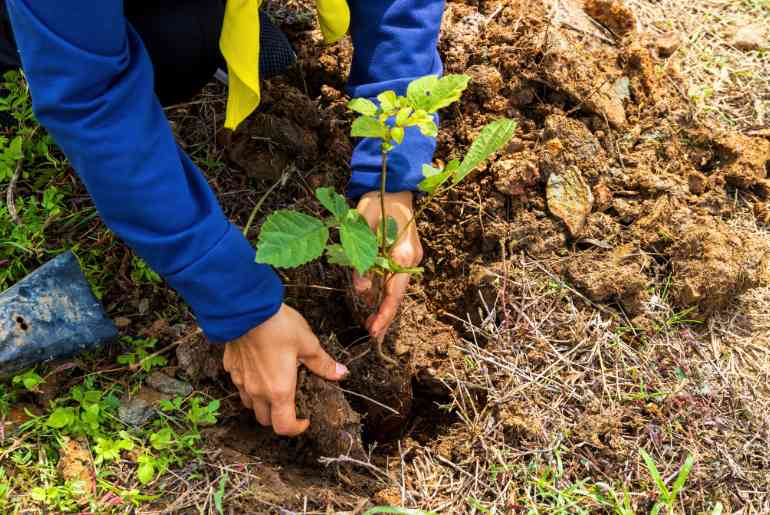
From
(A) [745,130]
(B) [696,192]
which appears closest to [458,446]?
(B) [696,192]

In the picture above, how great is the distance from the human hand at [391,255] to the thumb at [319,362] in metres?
0.13

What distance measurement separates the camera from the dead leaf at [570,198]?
204 centimetres

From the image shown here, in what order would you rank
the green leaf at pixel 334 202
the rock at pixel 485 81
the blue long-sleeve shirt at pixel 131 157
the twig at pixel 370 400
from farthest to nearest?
the rock at pixel 485 81 < the twig at pixel 370 400 < the green leaf at pixel 334 202 < the blue long-sleeve shirt at pixel 131 157

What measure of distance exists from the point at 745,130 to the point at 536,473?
141cm

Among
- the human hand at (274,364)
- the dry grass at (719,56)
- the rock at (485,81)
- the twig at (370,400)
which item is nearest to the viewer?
the human hand at (274,364)

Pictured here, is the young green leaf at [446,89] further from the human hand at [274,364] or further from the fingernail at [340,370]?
the fingernail at [340,370]

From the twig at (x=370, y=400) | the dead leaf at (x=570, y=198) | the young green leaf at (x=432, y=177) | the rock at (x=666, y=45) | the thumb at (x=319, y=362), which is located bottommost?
the twig at (x=370, y=400)

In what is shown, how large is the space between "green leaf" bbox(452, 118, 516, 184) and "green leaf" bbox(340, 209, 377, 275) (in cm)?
24

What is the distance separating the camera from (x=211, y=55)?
2.03 m

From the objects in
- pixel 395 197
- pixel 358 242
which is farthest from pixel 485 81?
pixel 358 242

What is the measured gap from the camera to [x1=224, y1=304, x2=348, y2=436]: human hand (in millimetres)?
1604

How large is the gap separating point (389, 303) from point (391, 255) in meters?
0.13

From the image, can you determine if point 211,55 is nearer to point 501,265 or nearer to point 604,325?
point 501,265

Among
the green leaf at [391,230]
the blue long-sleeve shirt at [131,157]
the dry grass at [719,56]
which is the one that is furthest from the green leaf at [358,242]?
Answer: the dry grass at [719,56]
